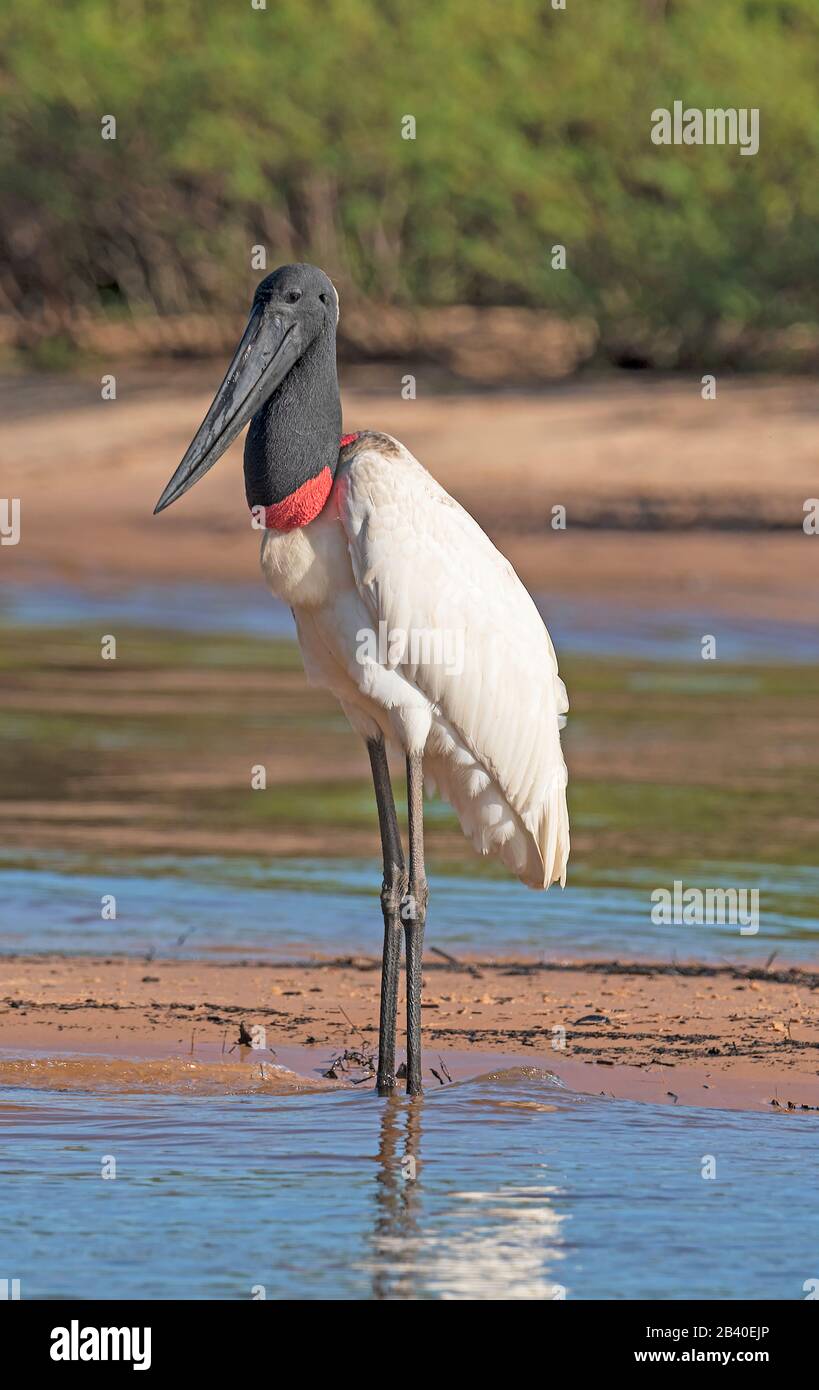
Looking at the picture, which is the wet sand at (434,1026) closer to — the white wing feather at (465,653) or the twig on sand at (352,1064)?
the twig on sand at (352,1064)

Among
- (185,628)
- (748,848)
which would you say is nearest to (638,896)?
(748,848)

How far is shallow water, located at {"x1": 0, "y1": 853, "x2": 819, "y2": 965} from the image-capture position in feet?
26.8

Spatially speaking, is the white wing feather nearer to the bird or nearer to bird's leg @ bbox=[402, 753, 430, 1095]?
the bird

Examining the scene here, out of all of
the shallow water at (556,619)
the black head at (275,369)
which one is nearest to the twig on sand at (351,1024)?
the black head at (275,369)

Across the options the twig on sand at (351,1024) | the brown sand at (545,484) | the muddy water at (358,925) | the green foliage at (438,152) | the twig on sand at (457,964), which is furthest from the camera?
the green foliage at (438,152)

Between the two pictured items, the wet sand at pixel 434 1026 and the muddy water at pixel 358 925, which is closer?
the muddy water at pixel 358 925

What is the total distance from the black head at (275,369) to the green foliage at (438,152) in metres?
17.5

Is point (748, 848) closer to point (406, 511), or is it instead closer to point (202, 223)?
point (406, 511)

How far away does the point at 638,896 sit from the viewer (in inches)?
351

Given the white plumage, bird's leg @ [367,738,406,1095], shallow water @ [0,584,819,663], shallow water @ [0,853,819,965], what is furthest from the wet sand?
shallow water @ [0,584,819,663]

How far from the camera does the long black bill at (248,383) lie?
6176mm

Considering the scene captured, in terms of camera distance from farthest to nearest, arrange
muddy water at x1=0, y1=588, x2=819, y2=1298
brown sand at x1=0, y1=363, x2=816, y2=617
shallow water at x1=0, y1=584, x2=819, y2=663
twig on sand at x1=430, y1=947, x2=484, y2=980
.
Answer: brown sand at x1=0, y1=363, x2=816, y2=617, shallow water at x1=0, y1=584, x2=819, y2=663, twig on sand at x1=430, y1=947, x2=484, y2=980, muddy water at x1=0, y1=588, x2=819, y2=1298

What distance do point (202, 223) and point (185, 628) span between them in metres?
11.3

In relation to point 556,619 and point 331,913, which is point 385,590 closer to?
point 331,913
